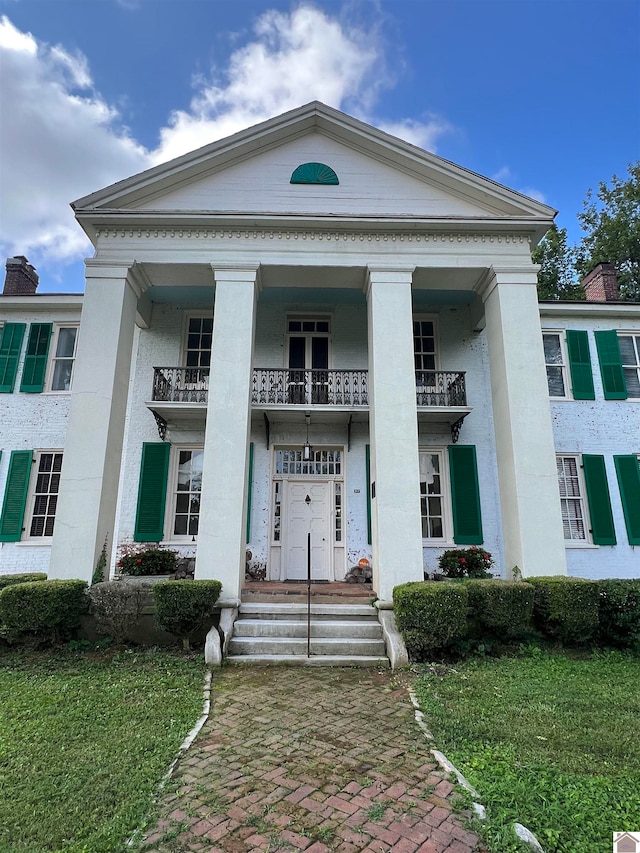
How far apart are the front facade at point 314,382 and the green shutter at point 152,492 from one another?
5cm

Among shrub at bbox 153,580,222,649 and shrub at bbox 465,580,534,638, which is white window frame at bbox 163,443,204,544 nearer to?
shrub at bbox 153,580,222,649

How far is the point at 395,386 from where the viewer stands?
9133 millimetres

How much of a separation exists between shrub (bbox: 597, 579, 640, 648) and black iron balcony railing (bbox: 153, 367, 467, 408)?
4967 mm

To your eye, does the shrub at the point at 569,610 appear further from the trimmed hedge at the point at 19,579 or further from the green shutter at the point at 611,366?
the trimmed hedge at the point at 19,579

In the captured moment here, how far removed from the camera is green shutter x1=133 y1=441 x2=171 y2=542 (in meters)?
10.8

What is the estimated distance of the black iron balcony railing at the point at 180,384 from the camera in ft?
36.7

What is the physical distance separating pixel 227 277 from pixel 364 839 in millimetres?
8874

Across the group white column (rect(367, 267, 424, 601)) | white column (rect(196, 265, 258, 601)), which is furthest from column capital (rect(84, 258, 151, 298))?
white column (rect(367, 267, 424, 601))

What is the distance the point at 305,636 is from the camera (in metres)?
7.52

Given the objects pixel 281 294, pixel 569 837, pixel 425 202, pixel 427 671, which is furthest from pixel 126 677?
pixel 425 202

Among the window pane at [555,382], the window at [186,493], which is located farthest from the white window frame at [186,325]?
the window pane at [555,382]

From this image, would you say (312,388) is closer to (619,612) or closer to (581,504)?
(581,504)

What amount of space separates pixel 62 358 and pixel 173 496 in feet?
14.9

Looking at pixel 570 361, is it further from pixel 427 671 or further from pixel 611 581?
pixel 427 671
